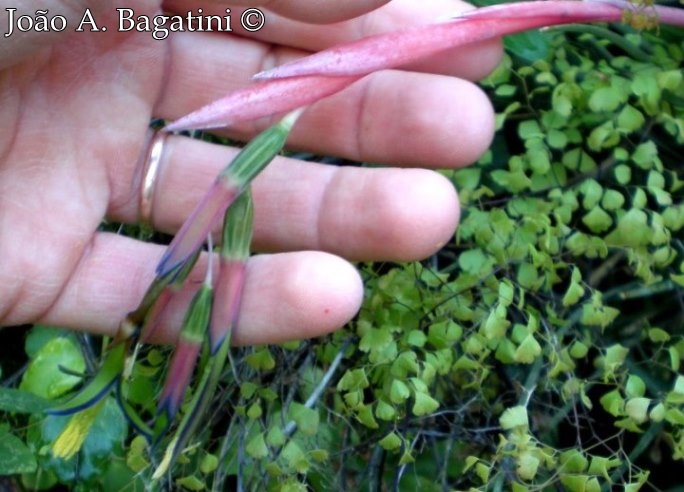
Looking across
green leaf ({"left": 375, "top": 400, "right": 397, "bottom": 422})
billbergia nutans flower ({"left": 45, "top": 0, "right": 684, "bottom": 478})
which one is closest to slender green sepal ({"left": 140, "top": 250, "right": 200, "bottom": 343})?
billbergia nutans flower ({"left": 45, "top": 0, "right": 684, "bottom": 478})

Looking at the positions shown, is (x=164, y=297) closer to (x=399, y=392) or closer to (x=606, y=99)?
(x=399, y=392)

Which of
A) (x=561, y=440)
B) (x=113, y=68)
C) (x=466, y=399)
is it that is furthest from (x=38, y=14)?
(x=561, y=440)

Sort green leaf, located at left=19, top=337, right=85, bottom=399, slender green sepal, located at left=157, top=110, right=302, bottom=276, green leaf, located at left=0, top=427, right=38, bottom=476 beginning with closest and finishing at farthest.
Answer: slender green sepal, located at left=157, top=110, right=302, bottom=276, green leaf, located at left=0, top=427, right=38, bottom=476, green leaf, located at left=19, top=337, right=85, bottom=399

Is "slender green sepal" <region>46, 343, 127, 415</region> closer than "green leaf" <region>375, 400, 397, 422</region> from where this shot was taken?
Yes

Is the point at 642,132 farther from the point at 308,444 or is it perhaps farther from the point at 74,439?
the point at 74,439

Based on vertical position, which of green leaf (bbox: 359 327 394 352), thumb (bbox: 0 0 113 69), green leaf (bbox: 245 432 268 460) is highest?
thumb (bbox: 0 0 113 69)

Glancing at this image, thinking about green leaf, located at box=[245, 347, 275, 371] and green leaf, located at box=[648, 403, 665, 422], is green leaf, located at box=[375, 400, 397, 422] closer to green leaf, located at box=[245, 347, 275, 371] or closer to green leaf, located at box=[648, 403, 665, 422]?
green leaf, located at box=[245, 347, 275, 371]

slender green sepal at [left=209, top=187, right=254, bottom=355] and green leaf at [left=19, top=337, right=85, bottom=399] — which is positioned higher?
slender green sepal at [left=209, top=187, right=254, bottom=355]

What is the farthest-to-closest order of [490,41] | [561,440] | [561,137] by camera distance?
1. [561,440]
2. [561,137]
3. [490,41]
